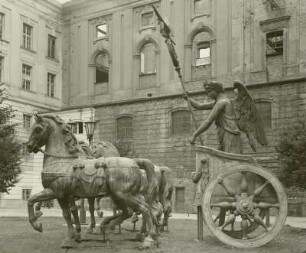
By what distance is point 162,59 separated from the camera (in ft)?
108

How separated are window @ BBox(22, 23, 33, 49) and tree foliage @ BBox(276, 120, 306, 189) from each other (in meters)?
24.4

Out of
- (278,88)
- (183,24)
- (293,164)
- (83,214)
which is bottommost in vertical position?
(83,214)

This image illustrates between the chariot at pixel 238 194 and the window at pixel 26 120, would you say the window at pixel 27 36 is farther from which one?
the chariot at pixel 238 194

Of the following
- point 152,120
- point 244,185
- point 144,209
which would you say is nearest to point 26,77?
point 152,120

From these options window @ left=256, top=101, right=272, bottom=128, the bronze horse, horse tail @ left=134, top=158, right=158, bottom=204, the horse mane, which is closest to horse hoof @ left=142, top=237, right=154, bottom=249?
the bronze horse

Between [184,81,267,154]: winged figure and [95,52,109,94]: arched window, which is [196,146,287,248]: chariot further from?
[95,52,109,94]: arched window

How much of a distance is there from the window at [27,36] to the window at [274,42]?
1732 cm

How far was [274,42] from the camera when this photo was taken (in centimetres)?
2942

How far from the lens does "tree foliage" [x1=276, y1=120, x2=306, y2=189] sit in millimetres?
15312

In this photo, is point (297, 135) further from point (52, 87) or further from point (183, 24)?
point (52, 87)

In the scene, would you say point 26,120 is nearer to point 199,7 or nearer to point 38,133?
point 199,7

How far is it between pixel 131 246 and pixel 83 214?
786cm

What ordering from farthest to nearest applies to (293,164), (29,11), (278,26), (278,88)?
(29,11)
(278,26)
(278,88)
(293,164)

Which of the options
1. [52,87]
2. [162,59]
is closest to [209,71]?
[162,59]
